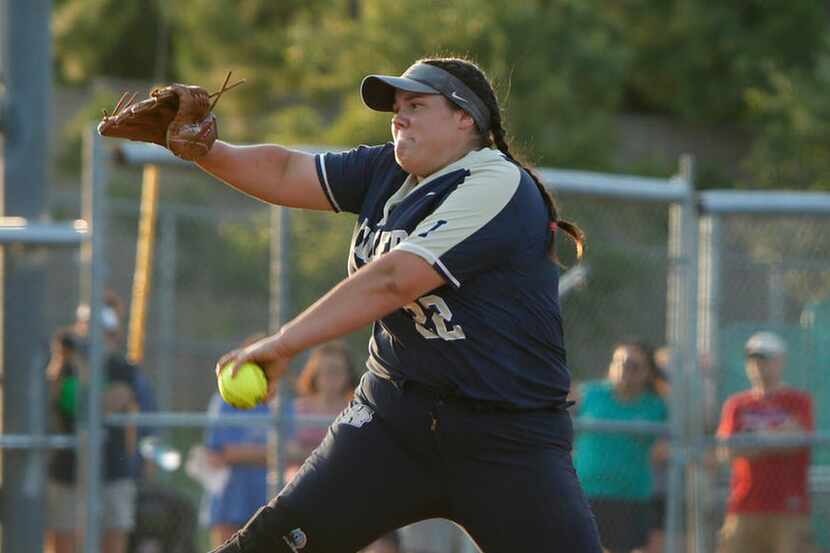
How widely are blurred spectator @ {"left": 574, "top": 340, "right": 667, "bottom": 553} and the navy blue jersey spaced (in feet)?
11.9

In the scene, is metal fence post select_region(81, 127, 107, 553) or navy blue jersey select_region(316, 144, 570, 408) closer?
navy blue jersey select_region(316, 144, 570, 408)

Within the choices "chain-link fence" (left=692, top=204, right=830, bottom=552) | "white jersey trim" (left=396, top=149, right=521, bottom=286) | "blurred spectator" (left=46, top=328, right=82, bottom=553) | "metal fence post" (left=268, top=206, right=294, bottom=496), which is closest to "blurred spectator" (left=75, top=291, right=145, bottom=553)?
"blurred spectator" (left=46, top=328, right=82, bottom=553)

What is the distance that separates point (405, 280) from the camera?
169 inches

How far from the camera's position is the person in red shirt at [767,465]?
8.33 metres

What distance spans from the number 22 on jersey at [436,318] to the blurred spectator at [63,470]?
364 centimetres

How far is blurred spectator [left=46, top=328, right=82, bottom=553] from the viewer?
312 inches

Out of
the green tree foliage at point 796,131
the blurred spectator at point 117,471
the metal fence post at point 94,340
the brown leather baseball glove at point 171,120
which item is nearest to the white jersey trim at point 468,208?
the brown leather baseball glove at point 171,120

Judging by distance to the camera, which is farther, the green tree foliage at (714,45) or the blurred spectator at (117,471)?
the green tree foliage at (714,45)

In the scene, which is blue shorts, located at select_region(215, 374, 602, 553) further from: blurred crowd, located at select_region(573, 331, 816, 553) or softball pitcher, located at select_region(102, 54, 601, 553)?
blurred crowd, located at select_region(573, 331, 816, 553)

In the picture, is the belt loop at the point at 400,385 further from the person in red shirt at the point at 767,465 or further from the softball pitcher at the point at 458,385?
the person in red shirt at the point at 767,465

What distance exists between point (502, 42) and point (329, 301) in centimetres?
1192

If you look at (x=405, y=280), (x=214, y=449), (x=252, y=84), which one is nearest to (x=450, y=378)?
(x=405, y=280)

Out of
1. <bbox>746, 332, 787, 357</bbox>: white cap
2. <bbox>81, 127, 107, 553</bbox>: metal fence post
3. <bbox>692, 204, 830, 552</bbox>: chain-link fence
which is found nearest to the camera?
<bbox>81, 127, 107, 553</bbox>: metal fence post

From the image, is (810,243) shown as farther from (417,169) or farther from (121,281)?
(121,281)
